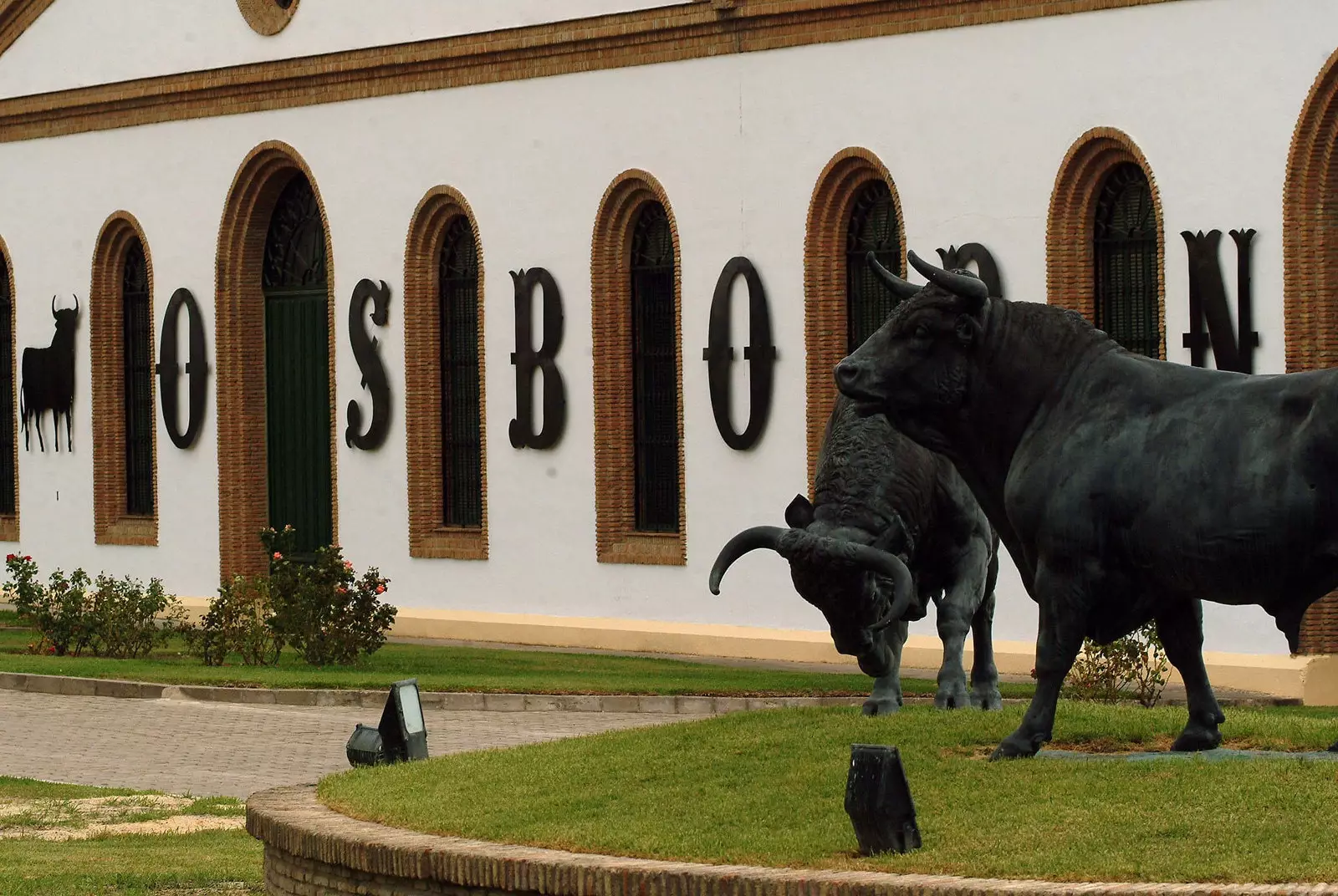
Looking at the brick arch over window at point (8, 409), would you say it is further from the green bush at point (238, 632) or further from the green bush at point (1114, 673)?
the green bush at point (1114, 673)

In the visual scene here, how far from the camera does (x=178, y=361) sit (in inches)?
1372

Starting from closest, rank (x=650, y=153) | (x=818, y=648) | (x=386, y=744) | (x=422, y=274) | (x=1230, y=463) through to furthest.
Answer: (x=1230, y=463) < (x=386, y=744) < (x=818, y=648) < (x=650, y=153) < (x=422, y=274)

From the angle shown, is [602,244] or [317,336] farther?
[317,336]

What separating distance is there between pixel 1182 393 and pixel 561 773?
3.32 m

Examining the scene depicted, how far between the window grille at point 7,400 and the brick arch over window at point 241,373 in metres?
4.81

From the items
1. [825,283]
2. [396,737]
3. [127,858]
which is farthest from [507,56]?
[127,858]

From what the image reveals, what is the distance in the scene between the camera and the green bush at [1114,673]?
2000 cm

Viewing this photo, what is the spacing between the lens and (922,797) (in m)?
11.4

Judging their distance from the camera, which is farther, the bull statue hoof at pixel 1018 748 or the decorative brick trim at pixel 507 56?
the decorative brick trim at pixel 507 56

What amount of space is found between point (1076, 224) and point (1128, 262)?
0.59 m

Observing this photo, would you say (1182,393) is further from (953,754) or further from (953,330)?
(953,754)

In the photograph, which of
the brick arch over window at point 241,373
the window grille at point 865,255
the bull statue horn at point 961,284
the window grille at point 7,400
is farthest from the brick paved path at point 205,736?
the window grille at point 7,400

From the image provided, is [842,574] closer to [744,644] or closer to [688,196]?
[744,644]

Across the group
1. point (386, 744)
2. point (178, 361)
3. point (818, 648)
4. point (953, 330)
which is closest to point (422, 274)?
point (178, 361)
